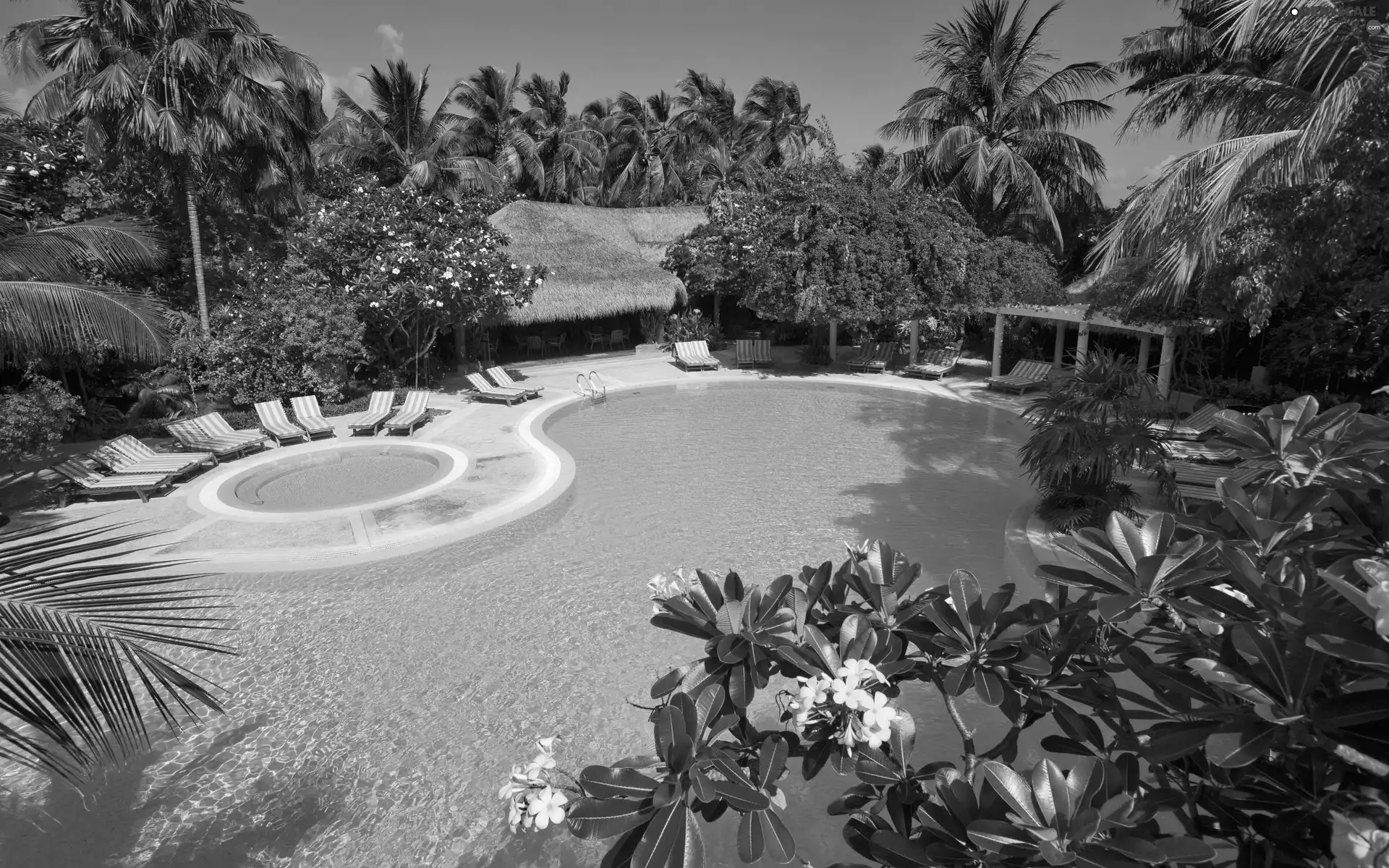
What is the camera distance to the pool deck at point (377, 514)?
7.99 m

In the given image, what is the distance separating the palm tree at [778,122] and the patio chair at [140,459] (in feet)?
93.7

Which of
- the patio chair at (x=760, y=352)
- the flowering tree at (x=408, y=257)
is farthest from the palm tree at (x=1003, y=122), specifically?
the flowering tree at (x=408, y=257)

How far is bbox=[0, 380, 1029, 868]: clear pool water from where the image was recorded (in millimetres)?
4480

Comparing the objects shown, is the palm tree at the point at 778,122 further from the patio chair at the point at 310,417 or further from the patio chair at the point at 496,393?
the patio chair at the point at 310,417

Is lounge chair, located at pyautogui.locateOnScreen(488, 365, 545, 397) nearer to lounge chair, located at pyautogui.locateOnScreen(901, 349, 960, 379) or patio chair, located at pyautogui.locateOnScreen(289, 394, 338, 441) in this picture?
patio chair, located at pyautogui.locateOnScreen(289, 394, 338, 441)

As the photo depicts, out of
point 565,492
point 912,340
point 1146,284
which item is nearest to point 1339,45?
point 1146,284

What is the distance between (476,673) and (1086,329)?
46.9 feet

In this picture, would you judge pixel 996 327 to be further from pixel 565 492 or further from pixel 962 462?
pixel 565 492

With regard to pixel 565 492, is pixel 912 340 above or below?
above

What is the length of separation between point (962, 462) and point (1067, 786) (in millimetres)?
10396

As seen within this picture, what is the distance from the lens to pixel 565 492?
32.9ft

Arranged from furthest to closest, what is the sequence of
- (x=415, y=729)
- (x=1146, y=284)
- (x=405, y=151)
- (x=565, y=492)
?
(x=405, y=151) → (x=565, y=492) → (x=1146, y=284) → (x=415, y=729)

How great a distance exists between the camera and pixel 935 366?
1834cm

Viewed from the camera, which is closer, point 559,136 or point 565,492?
point 565,492
